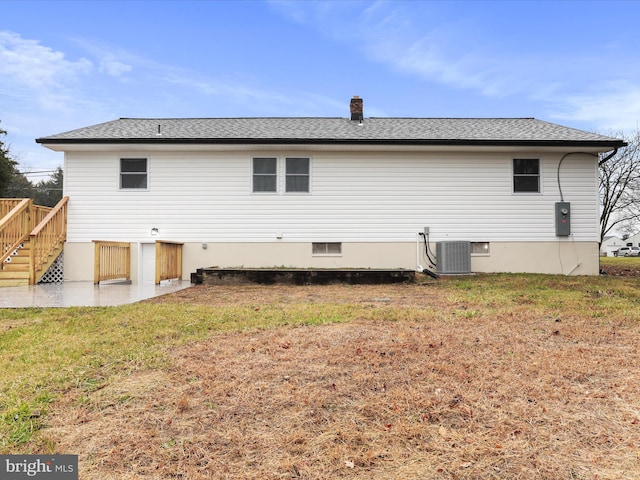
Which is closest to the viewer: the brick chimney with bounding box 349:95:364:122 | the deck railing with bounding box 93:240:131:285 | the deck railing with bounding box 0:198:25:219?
the deck railing with bounding box 93:240:131:285

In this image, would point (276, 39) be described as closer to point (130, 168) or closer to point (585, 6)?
point (130, 168)

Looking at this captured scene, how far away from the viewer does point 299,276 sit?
9789 millimetres

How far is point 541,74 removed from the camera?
18.4 m

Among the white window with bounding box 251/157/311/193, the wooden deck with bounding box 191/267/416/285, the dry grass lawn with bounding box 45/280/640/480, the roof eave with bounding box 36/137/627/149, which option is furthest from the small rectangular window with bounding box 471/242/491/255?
the dry grass lawn with bounding box 45/280/640/480

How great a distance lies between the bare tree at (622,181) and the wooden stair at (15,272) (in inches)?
1120

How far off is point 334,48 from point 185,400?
63.2 ft

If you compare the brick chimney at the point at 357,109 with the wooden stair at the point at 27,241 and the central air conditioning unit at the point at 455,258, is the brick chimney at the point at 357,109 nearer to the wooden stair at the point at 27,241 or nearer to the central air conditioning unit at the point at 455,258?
the central air conditioning unit at the point at 455,258

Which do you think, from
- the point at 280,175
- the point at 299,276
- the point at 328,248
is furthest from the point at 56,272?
the point at 328,248

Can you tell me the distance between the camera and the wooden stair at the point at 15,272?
9625mm

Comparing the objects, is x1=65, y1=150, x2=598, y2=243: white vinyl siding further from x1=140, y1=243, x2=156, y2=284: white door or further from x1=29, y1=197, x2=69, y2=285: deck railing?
x1=29, y1=197, x2=69, y2=285: deck railing

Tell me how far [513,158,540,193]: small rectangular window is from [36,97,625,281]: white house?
31 mm

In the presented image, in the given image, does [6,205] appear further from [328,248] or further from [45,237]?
[328,248]

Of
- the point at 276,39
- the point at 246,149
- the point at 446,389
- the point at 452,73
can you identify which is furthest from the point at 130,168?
the point at 452,73

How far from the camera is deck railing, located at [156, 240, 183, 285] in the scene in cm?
989
